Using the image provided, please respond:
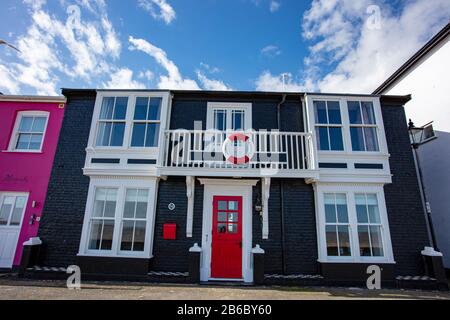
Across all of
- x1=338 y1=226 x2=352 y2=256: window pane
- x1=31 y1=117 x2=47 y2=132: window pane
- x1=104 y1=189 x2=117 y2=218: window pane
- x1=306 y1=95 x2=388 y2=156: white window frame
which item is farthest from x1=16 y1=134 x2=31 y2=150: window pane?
x1=338 y1=226 x2=352 y2=256: window pane

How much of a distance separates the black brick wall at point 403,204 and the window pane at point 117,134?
8.60m

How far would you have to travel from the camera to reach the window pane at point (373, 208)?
262 inches

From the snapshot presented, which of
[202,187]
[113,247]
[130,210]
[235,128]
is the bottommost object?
[113,247]

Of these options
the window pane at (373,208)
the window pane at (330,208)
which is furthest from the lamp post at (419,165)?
the window pane at (330,208)

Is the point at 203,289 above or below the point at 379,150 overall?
→ below

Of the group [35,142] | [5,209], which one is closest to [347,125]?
[35,142]

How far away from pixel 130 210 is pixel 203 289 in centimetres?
312

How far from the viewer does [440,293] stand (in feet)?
18.5

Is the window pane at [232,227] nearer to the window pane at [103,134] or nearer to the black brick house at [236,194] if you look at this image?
the black brick house at [236,194]

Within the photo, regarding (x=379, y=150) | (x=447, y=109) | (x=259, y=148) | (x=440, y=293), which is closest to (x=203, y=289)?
(x=259, y=148)

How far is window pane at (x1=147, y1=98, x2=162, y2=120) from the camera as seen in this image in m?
7.50

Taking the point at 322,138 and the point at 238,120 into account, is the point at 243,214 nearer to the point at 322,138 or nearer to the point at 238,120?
the point at 238,120

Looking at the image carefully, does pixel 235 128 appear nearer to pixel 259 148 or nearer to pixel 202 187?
pixel 259 148
